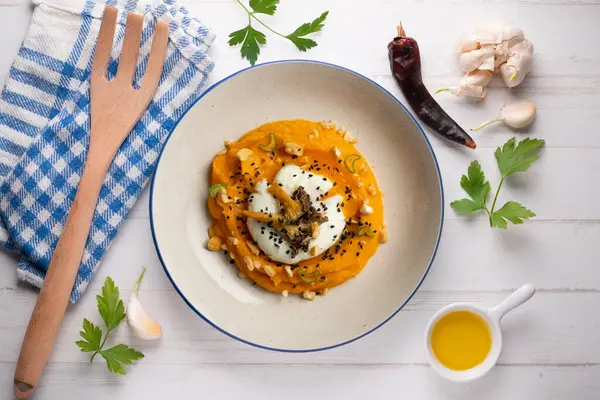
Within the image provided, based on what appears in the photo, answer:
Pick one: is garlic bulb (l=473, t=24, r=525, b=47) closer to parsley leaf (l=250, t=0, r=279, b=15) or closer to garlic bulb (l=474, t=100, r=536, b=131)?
garlic bulb (l=474, t=100, r=536, b=131)

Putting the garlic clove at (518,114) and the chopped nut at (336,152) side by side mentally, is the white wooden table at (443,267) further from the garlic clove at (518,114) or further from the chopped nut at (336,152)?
the chopped nut at (336,152)

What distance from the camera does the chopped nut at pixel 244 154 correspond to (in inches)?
96.4

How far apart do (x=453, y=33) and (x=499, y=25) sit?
0.21m

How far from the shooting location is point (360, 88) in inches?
99.6

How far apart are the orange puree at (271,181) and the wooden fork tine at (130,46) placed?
20.7 inches

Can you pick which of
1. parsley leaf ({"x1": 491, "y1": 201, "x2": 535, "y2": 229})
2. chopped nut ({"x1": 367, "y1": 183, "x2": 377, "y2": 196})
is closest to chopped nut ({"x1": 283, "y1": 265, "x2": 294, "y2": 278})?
chopped nut ({"x1": 367, "y1": 183, "x2": 377, "y2": 196})

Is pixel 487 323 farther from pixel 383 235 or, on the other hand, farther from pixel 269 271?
pixel 269 271

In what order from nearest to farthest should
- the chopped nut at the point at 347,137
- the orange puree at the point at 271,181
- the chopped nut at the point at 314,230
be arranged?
the chopped nut at the point at 314,230, the orange puree at the point at 271,181, the chopped nut at the point at 347,137

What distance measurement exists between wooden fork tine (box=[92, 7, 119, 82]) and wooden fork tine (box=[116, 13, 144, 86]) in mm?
60

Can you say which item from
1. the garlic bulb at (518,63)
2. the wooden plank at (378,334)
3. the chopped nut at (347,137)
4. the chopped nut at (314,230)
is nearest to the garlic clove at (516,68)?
the garlic bulb at (518,63)

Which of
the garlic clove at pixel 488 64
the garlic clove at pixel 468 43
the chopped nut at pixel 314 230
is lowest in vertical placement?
the chopped nut at pixel 314 230

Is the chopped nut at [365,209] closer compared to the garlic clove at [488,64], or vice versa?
the chopped nut at [365,209]

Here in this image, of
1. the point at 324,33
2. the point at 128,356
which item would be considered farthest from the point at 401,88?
the point at 128,356

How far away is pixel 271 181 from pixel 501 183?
103 centimetres
